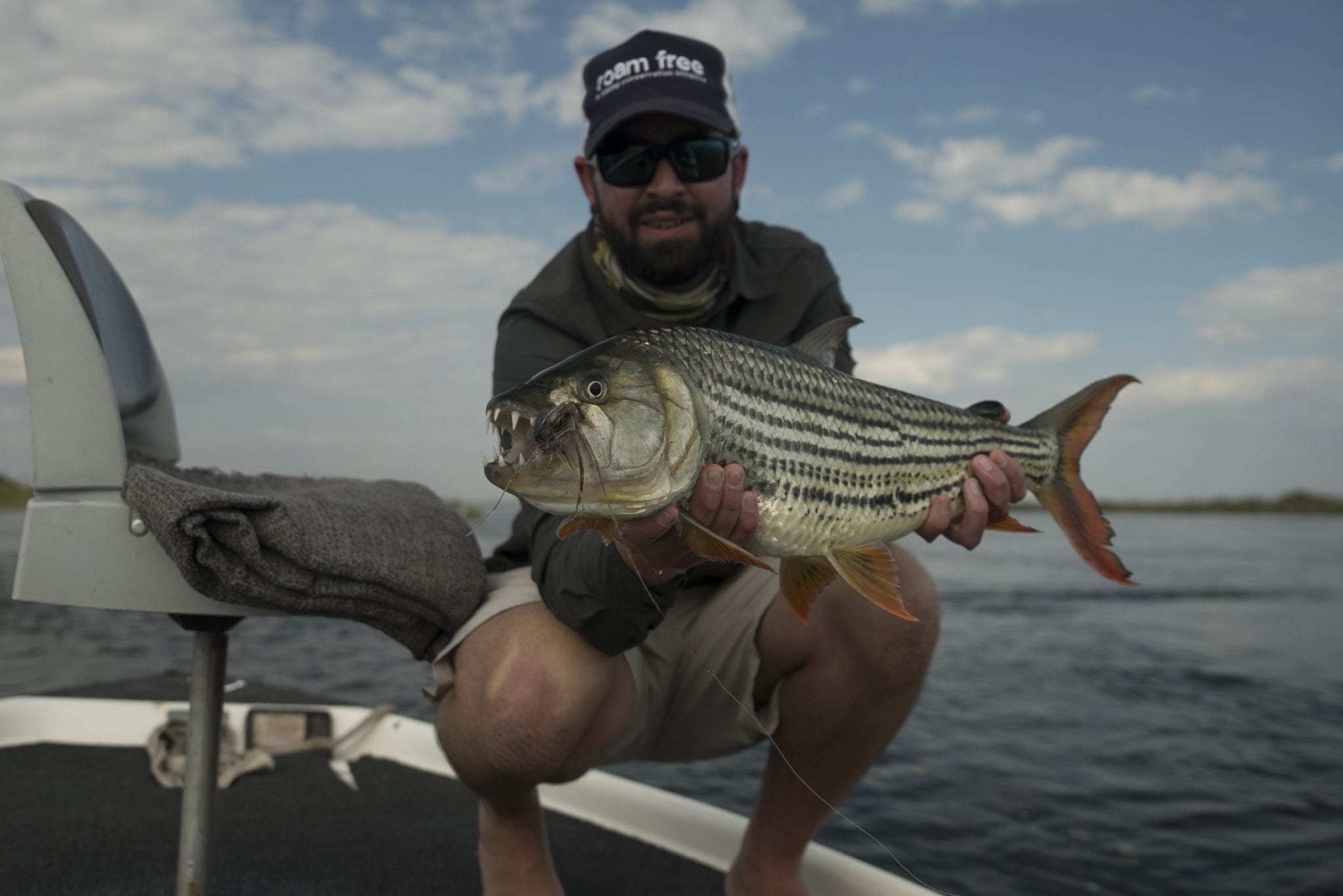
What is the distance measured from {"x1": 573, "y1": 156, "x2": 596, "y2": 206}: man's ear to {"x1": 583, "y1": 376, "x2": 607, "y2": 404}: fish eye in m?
1.82

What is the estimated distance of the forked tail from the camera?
314 centimetres

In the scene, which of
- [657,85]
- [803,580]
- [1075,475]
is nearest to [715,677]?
[803,580]

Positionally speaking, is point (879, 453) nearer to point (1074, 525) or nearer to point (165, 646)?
point (1074, 525)

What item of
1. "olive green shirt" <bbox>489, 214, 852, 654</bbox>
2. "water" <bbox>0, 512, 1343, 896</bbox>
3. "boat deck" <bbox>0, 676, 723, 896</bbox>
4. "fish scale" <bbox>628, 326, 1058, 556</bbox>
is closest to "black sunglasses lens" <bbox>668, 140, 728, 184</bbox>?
"olive green shirt" <bbox>489, 214, 852, 654</bbox>

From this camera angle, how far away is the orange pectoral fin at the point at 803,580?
256 centimetres

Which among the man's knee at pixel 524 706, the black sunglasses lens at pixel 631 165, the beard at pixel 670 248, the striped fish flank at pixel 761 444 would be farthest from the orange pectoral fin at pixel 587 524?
the black sunglasses lens at pixel 631 165

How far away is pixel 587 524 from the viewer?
2.24 metres

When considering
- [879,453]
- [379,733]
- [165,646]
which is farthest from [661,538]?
[165,646]

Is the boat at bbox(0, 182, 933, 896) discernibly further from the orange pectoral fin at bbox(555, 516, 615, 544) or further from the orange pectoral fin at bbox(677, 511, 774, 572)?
the orange pectoral fin at bbox(677, 511, 774, 572)

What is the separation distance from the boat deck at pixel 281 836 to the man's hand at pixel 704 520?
1.71m

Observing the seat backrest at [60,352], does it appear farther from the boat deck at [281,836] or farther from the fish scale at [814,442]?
the boat deck at [281,836]

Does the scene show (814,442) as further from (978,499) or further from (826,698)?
(826,698)

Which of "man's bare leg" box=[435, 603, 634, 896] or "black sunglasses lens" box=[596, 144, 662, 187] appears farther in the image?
"black sunglasses lens" box=[596, 144, 662, 187]

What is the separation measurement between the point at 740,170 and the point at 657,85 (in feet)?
2.11
